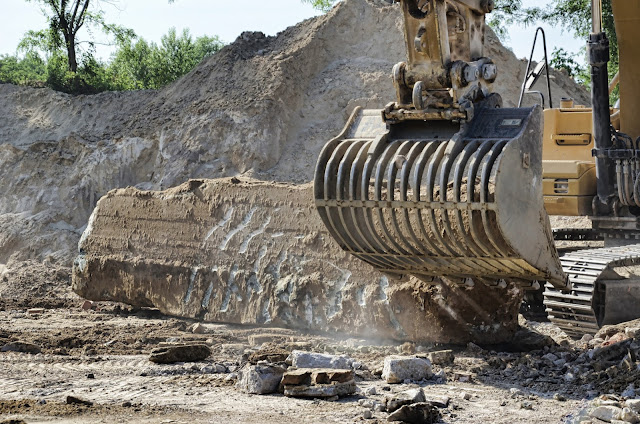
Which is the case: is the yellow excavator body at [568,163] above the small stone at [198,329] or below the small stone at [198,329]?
above

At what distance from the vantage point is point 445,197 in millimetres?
5910

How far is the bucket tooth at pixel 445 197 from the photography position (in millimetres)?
5824

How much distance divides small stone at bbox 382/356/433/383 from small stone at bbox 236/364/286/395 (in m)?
0.68

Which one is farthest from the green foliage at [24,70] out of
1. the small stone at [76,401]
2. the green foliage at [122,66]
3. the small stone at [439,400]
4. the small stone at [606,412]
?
the small stone at [606,412]

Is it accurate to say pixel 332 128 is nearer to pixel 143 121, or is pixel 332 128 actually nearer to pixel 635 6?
pixel 143 121

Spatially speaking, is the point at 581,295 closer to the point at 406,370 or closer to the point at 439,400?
the point at 406,370

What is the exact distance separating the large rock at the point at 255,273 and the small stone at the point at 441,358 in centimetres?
63

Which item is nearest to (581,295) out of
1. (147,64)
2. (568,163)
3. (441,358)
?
(441,358)

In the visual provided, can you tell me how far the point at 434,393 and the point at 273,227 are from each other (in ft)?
10.1

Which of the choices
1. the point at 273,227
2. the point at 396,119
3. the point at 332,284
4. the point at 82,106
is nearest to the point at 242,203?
the point at 273,227

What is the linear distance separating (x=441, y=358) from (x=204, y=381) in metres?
1.61

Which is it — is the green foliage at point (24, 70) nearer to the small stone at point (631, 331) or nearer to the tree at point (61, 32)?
the tree at point (61, 32)

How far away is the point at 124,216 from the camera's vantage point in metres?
9.75

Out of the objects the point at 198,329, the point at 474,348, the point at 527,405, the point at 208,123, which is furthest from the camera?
the point at 208,123
